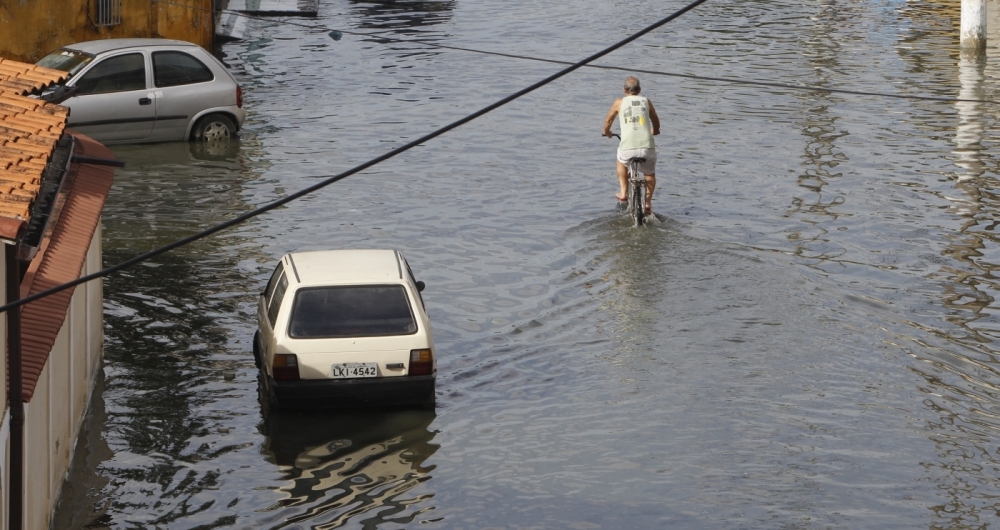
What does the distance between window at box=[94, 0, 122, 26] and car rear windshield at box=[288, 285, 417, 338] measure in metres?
14.5

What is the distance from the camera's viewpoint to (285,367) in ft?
34.9

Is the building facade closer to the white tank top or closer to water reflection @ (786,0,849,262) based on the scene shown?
the white tank top

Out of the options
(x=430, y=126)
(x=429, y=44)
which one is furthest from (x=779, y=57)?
(x=430, y=126)

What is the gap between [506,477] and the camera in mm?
9977

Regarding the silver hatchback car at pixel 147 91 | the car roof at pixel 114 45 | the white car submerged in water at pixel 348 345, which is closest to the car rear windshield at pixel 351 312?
the white car submerged in water at pixel 348 345

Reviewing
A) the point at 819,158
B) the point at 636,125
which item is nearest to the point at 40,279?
the point at 636,125

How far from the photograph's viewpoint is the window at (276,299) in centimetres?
1113

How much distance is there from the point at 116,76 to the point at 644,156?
27.7 ft

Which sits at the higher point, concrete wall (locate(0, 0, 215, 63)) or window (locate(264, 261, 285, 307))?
concrete wall (locate(0, 0, 215, 63))

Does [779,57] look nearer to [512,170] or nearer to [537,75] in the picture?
[537,75]

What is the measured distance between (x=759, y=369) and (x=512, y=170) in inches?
352

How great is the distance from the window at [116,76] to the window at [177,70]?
0.78ft

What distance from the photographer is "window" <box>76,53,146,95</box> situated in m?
19.8

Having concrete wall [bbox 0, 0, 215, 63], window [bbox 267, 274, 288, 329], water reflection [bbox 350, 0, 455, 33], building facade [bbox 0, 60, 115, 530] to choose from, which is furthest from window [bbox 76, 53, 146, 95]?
water reflection [bbox 350, 0, 455, 33]
